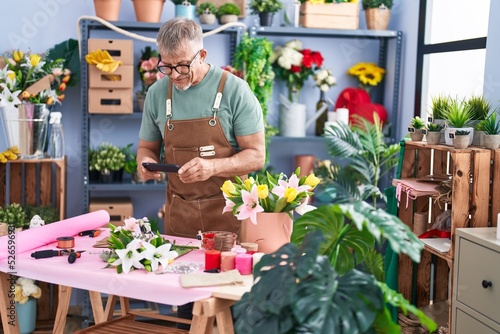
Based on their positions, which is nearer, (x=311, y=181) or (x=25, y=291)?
(x=311, y=181)

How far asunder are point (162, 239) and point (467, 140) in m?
1.42

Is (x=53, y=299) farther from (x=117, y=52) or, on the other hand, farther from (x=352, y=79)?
(x=352, y=79)

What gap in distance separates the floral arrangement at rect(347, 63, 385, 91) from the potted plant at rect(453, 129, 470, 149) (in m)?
2.13

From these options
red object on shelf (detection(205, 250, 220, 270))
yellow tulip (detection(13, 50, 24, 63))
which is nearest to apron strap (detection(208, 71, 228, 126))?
red object on shelf (detection(205, 250, 220, 270))

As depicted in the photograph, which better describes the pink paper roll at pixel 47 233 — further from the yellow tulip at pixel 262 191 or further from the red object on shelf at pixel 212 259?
the yellow tulip at pixel 262 191

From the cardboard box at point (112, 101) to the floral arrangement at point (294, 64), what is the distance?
1.07m

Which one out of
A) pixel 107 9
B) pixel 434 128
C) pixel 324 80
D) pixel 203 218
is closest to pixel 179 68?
pixel 203 218

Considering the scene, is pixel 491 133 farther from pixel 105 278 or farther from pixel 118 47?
pixel 118 47

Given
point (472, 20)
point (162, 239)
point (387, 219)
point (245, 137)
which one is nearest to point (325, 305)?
point (387, 219)

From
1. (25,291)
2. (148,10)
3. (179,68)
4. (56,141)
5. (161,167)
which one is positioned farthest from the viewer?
(148,10)

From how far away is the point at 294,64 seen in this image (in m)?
5.12

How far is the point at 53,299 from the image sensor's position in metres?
4.92

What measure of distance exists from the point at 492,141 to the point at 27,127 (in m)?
2.90

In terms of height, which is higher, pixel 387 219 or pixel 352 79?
pixel 352 79
